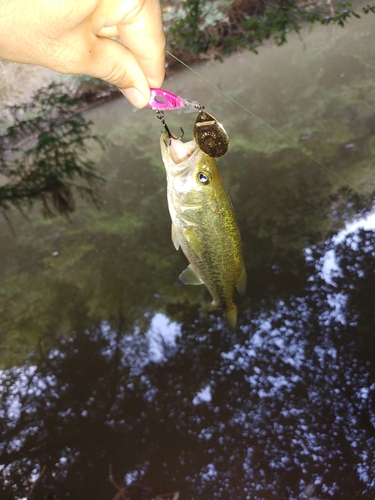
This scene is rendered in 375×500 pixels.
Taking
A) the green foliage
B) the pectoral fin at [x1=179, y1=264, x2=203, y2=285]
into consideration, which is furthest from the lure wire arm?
the green foliage

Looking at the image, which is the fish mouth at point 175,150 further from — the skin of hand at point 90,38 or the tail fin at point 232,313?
the tail fin at point 232,313

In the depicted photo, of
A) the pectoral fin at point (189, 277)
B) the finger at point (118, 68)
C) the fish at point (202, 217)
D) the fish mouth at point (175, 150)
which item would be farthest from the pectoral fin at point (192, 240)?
the finger at point (118, 68)

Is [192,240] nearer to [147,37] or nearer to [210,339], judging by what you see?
[147,37]

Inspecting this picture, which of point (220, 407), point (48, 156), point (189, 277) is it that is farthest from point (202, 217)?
point (48, 156)

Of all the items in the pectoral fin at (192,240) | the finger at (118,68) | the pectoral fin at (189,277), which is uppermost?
the finger at (118,68)

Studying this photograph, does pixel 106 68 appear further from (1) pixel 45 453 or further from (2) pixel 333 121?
(2) pixel 333 121

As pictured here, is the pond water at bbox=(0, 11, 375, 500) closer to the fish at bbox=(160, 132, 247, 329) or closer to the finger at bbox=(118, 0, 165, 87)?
the fish at bbox=(160, 132, 247, 329)
